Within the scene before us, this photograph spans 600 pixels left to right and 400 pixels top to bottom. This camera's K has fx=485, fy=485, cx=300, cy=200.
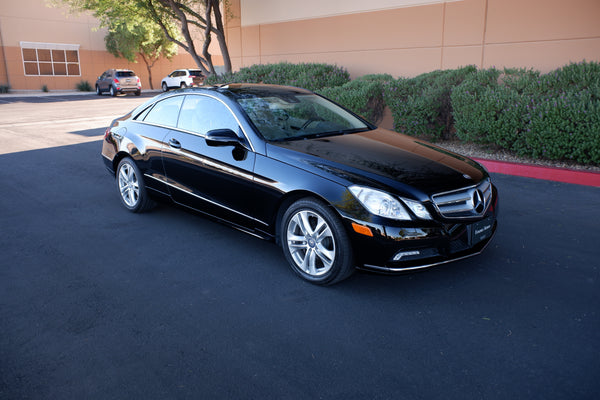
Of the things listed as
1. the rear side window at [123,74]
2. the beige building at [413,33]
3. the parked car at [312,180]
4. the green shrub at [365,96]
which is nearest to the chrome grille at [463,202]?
the parked car at [312,180]

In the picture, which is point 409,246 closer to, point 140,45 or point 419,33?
point 419,33

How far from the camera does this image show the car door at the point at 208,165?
4.41m

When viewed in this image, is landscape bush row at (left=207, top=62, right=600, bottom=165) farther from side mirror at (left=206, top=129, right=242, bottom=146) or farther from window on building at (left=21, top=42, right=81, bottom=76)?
window on building at (left=21, top=42, right=81, bottom=76)

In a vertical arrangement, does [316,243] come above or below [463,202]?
below

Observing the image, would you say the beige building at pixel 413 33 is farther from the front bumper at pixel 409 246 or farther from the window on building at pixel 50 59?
the window on building at pixel 50 59

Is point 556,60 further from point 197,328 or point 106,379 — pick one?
point 106,379

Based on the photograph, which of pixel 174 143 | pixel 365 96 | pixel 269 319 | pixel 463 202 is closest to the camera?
pixel 269 319

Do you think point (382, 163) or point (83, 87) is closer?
point (382, 163)

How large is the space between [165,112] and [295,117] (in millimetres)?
1600

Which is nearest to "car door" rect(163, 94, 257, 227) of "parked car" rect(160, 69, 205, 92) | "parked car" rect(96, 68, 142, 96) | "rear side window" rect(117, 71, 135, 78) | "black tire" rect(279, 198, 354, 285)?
"black tire" rect(279, 198, 354, 285)

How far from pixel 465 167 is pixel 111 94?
34.5 metres

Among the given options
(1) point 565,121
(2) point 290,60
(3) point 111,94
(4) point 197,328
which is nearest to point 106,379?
(4) point 197,328

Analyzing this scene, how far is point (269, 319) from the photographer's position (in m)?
3.43

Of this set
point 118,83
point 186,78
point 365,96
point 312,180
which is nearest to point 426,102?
point 365,96
